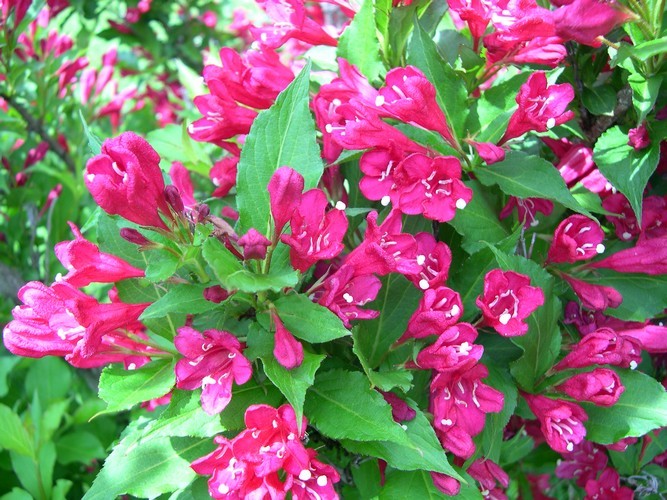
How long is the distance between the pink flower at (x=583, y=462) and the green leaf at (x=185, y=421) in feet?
3.04

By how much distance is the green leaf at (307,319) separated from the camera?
105 centimetres

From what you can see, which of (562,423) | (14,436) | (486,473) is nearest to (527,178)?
(562,423)

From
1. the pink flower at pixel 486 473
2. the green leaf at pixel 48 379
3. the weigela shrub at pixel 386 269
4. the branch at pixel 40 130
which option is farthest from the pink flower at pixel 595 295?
the branch at pixel 40 130

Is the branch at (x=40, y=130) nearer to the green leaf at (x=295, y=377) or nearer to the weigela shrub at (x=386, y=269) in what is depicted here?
the weigela shrub at (x=386, y=269)

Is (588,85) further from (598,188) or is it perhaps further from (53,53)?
(53,53)

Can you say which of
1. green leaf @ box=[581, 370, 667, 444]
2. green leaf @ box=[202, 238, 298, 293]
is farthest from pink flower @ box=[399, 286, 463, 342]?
green leaf @ box=[581, 370, 667, 444]

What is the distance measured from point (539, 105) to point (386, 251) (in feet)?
1.27

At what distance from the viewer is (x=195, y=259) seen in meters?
1.10

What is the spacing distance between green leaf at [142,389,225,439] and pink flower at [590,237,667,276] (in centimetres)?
85

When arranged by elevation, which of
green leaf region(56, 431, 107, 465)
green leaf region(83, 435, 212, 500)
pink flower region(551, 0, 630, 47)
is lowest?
green leaf region(56, 431, 107, 465)

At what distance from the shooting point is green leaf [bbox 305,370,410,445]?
1.05 m

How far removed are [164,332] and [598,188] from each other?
945mm

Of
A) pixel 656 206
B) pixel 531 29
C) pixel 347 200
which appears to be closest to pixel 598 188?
pixel 656 206

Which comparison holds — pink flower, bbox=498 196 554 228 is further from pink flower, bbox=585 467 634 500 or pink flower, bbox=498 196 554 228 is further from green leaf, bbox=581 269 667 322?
pink flower, bbox=585 467 634 500
